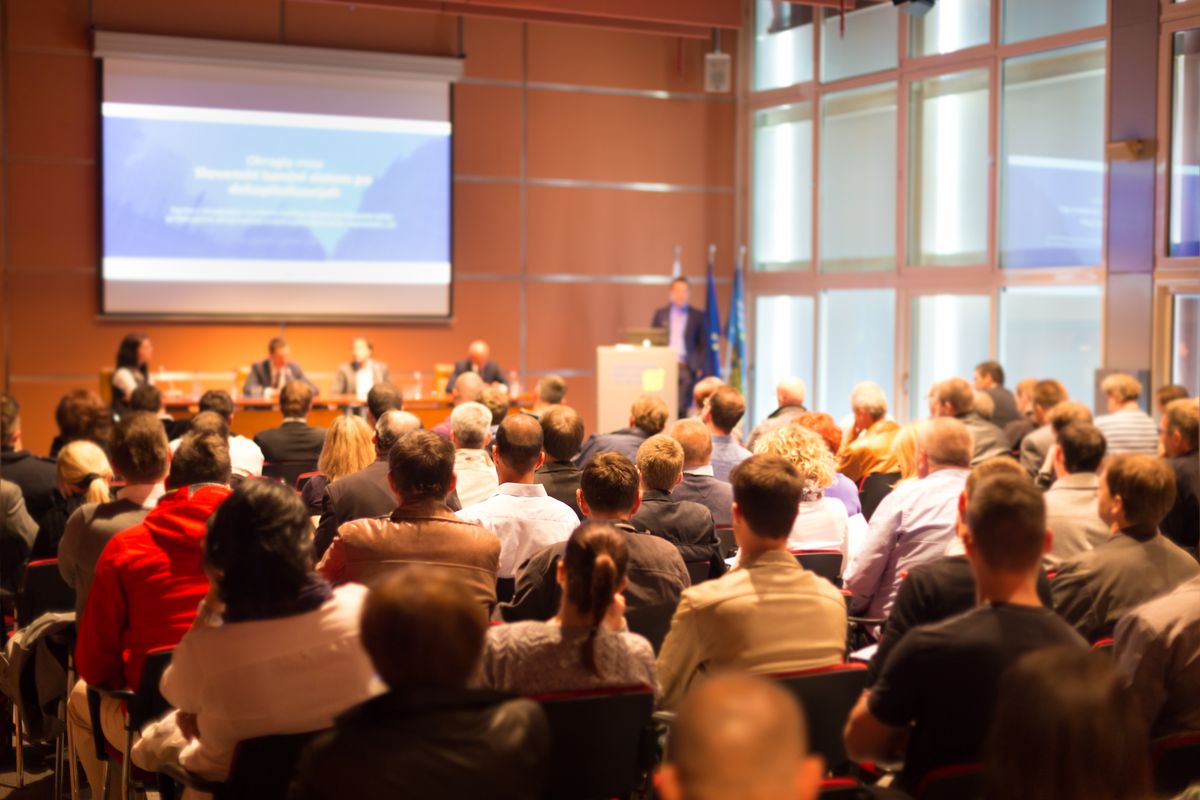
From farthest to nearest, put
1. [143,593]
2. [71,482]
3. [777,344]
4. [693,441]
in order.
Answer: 1. [777,344]
2. [693,441]
3. [71,482]
4. [143,593]

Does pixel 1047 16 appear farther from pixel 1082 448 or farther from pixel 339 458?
pixel 339 458

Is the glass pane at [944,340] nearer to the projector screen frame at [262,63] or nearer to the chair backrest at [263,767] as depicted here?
the projector screen frame at [262,63]

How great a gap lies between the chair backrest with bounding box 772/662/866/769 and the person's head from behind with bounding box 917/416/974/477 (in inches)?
65.0

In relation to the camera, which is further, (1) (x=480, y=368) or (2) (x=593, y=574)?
(1) (x=480, y=368)

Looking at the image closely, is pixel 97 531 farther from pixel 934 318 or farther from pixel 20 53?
pixel 934 318

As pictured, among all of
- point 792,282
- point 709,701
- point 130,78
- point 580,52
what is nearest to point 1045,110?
point 792,282

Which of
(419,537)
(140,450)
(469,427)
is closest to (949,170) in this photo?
(469,427)

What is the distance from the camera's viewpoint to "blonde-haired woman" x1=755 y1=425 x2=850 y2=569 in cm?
442

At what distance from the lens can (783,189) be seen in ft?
40.8

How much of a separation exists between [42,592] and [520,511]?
1.62 metres

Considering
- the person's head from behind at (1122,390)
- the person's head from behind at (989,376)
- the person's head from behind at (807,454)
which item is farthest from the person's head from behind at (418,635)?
the person's head from behind at (989,376)

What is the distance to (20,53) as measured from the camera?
9859 millimetres

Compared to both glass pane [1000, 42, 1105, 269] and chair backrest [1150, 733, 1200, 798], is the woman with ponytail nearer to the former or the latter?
chair backrest [1150, 733, 1200, 798]

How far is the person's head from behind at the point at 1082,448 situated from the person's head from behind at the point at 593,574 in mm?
2327
